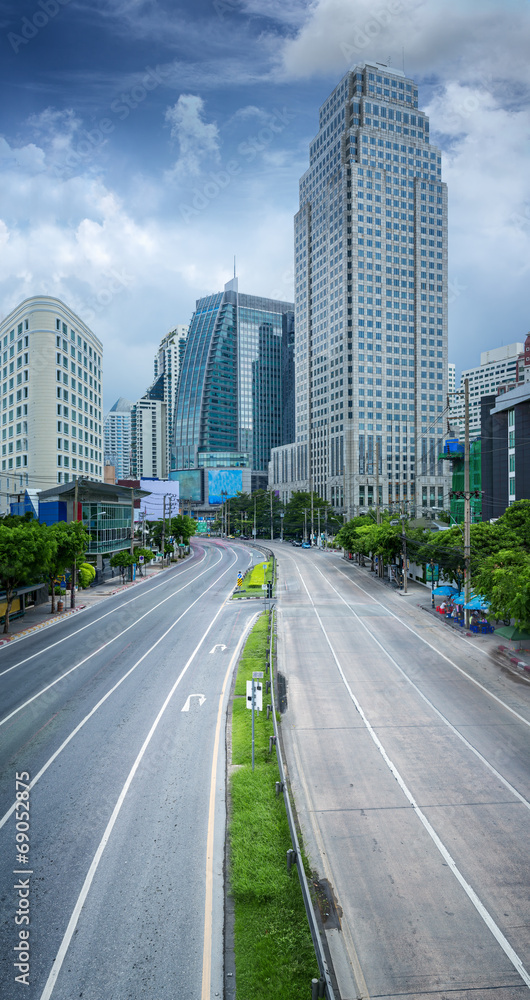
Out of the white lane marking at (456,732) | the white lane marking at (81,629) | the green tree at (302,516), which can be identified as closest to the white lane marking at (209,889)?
the white lane marking at (456,732)

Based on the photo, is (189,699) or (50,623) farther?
(50,623)

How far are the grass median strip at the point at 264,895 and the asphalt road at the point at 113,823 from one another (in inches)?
17.3

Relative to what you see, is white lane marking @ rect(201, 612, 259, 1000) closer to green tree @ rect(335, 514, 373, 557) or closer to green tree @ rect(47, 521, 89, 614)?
green tree @ rect(47, 521, 89, 614)

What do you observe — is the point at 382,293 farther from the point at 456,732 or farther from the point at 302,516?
the point at 456,732

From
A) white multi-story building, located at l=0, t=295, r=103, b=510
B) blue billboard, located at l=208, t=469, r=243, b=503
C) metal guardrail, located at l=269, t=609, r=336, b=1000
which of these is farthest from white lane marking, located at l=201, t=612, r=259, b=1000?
blue billboard, located at l=208, t=469, r=243, b=503

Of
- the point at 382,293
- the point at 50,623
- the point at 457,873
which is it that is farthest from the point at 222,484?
the point at 457,873

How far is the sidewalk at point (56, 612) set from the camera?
1390 inches

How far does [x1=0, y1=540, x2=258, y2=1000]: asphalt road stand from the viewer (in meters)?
9.58

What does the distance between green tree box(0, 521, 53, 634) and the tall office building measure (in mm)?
112876

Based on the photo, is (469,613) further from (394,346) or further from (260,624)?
(394,346)

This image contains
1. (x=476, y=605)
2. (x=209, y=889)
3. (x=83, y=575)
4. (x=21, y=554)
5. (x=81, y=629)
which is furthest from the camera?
(x=83, y=575)

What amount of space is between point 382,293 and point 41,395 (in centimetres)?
10975

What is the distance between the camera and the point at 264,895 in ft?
35.6

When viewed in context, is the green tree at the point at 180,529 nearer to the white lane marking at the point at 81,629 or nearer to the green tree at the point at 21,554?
the white lane marking at the point at 81,629
